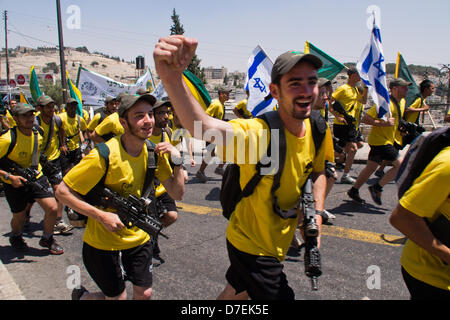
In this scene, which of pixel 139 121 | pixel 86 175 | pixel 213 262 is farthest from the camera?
pixel 213 262

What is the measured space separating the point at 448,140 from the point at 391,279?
2357mm

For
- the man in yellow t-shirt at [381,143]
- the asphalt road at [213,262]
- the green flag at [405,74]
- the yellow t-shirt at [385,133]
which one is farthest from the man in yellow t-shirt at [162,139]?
the green flag at [405,74]

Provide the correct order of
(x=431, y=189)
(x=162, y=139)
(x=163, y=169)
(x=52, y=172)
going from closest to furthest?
(x=431, y=189) < (x=163, y=169) < (x=162, y=139) < (x=52, y=172)

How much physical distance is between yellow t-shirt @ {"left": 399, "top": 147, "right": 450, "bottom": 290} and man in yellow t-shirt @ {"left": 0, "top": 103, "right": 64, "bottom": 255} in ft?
13.5

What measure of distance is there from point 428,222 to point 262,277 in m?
0.94

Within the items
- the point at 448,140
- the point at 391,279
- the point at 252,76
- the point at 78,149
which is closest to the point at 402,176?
the point at 448,140

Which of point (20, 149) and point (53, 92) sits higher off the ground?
point (20, 149)

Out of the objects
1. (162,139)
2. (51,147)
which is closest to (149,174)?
(162,139)

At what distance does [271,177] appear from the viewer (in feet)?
6.57

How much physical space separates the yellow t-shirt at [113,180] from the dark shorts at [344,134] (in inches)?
220

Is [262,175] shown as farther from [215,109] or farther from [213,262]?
[215,109]

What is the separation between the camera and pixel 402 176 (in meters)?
2.07

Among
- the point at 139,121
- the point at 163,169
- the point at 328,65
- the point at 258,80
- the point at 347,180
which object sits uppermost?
the point at 328,65

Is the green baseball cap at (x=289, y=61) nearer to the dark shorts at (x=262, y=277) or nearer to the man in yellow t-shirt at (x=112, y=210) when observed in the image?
the dark shorts at (x=262, y=277)
